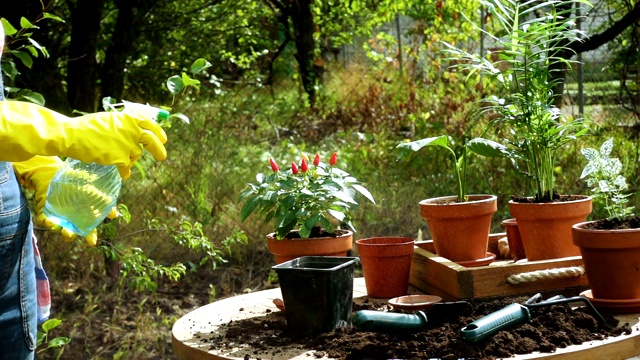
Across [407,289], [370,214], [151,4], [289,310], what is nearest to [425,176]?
[370,214]

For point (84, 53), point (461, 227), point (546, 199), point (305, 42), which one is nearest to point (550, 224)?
point (546, 199)

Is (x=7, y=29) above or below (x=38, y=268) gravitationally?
above

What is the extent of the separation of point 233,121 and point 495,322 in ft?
13.1

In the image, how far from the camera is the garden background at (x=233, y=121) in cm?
392

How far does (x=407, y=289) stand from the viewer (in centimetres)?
203

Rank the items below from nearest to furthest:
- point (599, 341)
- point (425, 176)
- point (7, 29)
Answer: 1. point (599, 341)
2. point (7, 29)
3. point (425, 176)

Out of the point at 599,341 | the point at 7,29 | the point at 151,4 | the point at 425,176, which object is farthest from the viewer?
the point at 425,176

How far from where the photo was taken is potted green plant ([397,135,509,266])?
2.00m

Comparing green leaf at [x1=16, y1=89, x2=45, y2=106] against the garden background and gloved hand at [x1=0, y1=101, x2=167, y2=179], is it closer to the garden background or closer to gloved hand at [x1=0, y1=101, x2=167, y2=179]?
the garden background

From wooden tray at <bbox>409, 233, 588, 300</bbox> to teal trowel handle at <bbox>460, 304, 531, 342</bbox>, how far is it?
9.7 inches

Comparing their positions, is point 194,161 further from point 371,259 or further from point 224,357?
point 224,357

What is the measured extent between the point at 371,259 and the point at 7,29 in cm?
113

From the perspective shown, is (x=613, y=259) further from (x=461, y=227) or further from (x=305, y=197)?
(x=305, y=197)

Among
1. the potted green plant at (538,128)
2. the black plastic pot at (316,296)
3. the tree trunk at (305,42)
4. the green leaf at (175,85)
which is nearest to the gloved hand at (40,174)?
the green leaf at (175,85)
